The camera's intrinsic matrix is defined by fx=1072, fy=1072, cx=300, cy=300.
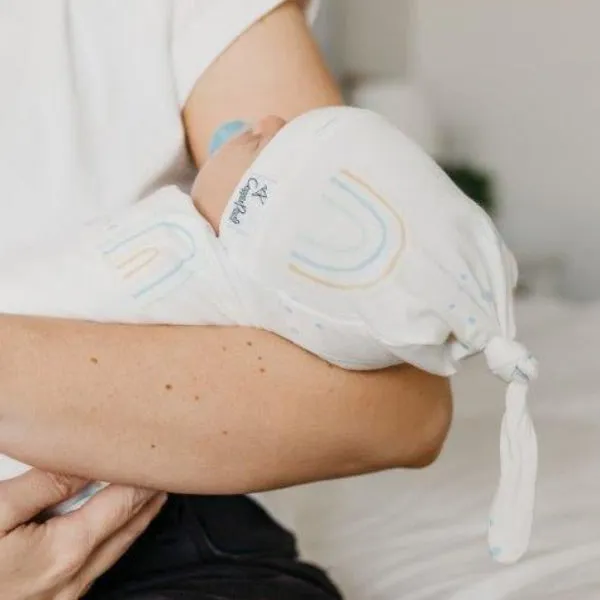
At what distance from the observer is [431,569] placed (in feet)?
3.42

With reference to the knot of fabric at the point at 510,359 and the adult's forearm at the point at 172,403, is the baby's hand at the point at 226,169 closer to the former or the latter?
the adult's forearm at the point at 172,403

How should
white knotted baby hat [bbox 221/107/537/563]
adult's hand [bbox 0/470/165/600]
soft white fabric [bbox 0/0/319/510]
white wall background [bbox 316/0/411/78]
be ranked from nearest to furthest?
white knotted baby hat [bbox 221/107/537/563] < adult's hand [bbox 0/470/165/600] < soft white fabric [bbox 0/0/319/510] < white wall background [bbox 316/0/411/78]

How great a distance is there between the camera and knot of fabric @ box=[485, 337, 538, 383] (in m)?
0.60

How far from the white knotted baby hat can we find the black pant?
9.5 inches

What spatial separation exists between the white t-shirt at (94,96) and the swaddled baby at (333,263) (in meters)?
0.12

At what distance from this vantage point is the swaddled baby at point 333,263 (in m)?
0.58

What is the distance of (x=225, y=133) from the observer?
0.74 meters

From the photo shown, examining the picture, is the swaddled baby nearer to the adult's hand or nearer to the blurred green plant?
the adult's hand

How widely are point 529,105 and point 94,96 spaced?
1.29m

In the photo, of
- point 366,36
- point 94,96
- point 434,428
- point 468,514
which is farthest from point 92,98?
point 366,36

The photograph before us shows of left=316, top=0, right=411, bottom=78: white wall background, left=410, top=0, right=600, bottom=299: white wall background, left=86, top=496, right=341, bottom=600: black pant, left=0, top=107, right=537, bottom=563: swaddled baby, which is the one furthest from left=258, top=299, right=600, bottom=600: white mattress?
left=316, top=0, right=411, bottom=78: white wall background

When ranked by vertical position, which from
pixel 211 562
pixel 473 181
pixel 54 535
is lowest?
pixel 473 181

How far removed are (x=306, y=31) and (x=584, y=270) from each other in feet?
4.23

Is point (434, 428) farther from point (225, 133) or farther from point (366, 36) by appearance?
point (366, 36)
